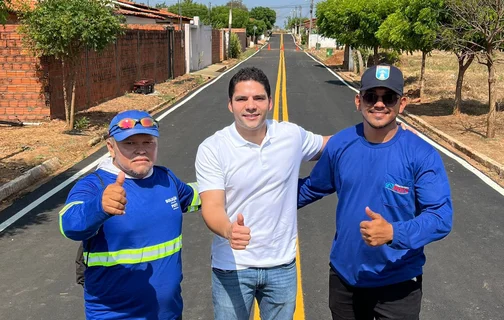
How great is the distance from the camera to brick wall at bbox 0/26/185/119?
12.3 meters

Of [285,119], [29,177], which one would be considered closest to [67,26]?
[29,177]

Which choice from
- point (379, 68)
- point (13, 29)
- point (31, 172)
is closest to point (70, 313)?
point (379, 68)

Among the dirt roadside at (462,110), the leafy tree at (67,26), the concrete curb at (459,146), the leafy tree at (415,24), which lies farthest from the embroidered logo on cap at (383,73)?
the leafy tree at (415,24)

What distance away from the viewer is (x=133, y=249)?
97.3 inches

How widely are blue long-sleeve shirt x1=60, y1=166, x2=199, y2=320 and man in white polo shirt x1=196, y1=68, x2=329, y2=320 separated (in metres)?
0.23

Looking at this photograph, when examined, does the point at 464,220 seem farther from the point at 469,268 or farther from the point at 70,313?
the point at 70,313

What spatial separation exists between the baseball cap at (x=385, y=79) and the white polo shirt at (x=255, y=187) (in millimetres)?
554

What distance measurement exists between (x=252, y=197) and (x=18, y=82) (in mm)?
11578

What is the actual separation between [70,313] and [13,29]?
995cm

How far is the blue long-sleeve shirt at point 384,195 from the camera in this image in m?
2.52

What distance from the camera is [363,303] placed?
2795 millimetres

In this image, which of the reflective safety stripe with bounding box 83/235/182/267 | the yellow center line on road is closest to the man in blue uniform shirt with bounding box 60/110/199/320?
the reflective safety stripe with bounding box 83/235/182/267

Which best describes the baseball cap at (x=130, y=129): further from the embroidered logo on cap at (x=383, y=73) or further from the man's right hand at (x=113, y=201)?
the embroidered logo on cap at (x=383, y=73)

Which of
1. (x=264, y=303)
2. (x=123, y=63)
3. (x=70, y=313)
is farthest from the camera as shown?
(x=123, y=63)
